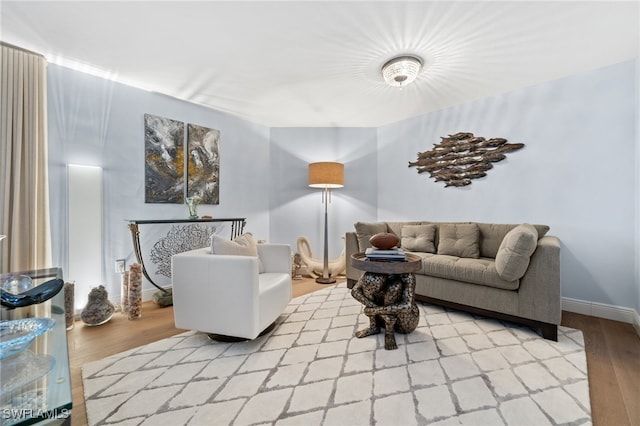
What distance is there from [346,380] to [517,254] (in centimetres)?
166

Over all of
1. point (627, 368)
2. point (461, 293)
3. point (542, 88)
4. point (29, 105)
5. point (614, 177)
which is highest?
point (542, 88)

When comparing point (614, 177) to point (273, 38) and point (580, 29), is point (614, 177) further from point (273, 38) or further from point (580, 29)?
point (273, 38)

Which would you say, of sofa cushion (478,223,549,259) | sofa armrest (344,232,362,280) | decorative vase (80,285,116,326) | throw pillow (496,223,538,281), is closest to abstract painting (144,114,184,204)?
decorative vase (80,285,116,326)

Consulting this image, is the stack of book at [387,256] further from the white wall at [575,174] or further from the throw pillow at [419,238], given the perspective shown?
the white wall at [575,174]

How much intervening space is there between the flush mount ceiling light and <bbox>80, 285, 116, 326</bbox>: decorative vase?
3.37 meters

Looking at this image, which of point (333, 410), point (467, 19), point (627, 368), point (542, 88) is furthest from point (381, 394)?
point (542, 88)

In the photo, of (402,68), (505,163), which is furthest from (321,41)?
(505,163)

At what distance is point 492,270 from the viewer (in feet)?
7.59

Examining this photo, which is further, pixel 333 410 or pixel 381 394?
pixel 381 394

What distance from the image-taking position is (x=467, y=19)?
74.8 inches

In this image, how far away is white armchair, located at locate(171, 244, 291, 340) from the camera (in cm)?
187

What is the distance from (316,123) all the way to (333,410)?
153 inches

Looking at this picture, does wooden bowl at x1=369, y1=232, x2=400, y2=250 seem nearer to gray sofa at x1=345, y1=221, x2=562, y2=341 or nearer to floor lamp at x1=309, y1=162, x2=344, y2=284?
gray sofa at x1=345, y1=221, x2=562, y2=341

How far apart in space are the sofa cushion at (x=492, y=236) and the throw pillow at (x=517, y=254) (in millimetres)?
740
